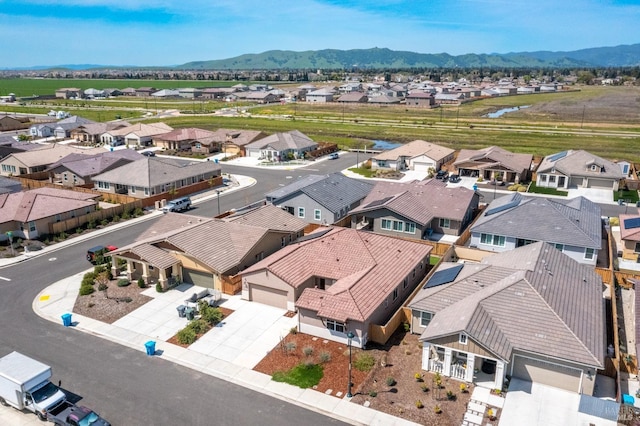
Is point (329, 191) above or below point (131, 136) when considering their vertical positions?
below

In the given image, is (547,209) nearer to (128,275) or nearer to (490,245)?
(490,245)

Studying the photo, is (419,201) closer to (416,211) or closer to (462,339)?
(416,211)

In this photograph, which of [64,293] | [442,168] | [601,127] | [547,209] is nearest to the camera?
[64,293]

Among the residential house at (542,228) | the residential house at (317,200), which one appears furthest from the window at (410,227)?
the residential house at (317,200)

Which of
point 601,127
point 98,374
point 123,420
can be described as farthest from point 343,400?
point 601,127

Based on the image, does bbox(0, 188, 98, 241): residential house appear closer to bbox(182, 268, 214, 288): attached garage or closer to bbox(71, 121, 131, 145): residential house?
bbox(182, 268, 214, 288): attached garage

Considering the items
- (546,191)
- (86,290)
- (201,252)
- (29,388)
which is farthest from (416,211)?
(29,388)
